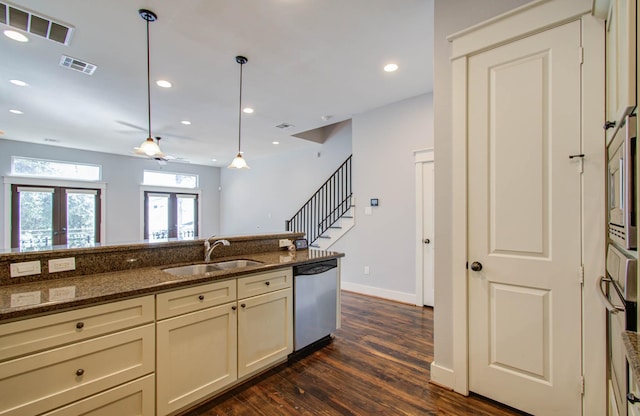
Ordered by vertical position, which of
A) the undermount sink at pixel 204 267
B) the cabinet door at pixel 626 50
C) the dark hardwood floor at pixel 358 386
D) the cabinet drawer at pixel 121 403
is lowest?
the dark hardwood floor at pixel 358 386

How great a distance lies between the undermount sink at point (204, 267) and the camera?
2.25 meters

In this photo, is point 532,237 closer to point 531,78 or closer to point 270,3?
point 531,78

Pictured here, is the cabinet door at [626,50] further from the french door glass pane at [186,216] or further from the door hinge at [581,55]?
the french door glass pane at [186,216]

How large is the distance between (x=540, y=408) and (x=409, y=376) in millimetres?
846

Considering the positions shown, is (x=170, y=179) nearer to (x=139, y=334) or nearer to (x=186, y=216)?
(x=186, y=216)

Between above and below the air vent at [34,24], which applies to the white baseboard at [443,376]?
below

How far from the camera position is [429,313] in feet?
12.3

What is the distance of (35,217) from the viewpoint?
6.55 m

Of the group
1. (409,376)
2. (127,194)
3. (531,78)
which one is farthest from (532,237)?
(127,194)

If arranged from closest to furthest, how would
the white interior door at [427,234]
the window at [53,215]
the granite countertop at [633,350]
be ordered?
the granite countertop at [633,350]
the white interior door at [427,234]
the window at [53,215]

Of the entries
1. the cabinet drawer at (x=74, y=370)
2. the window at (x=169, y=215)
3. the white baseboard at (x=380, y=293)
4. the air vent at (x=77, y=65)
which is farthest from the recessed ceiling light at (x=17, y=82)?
the white baseboard at (x=380, y=293)

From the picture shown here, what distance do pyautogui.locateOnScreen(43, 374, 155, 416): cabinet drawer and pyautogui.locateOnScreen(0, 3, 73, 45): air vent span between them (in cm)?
294

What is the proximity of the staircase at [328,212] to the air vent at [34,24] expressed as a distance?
4.07m

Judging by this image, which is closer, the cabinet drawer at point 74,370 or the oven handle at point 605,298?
the oven handle at point 605,298
